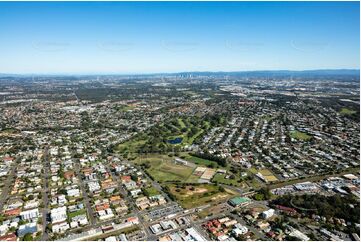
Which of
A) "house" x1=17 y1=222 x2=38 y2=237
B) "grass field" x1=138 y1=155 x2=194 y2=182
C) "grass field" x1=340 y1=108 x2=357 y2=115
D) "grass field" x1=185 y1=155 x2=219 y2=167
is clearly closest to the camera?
"house" x1=17 y1=222 x2=38 y2=237

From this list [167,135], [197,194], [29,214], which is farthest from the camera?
[167,135]

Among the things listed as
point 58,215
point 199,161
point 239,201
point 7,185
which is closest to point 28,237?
point 58,215

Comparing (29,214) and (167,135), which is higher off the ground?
(29,214)

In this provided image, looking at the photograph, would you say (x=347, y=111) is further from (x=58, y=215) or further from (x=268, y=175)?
(x=58, y=215)

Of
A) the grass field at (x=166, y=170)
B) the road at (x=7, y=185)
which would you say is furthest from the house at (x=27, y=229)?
the grass field at (x=166, y=170)

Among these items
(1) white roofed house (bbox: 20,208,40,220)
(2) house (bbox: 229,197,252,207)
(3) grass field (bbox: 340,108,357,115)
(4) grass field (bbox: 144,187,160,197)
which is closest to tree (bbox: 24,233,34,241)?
(1) white roofed house (bbox: 20,208,40,220)

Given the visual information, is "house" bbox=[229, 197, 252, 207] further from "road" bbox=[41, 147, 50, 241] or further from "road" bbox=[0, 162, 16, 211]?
"road" bbox=[0, 162, 16, 211]

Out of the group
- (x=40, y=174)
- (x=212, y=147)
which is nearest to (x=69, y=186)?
(x=40, y=174)

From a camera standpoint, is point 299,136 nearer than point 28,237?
No
